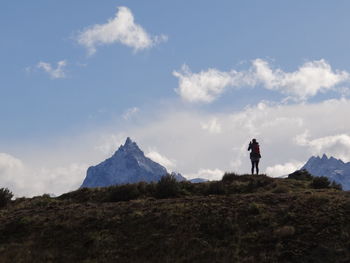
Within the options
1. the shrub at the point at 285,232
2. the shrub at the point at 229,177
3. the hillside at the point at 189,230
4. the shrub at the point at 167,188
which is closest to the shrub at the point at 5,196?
the hillside at the point at 189,230

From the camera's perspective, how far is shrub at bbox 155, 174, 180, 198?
30125mm

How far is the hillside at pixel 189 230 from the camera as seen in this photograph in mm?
19984

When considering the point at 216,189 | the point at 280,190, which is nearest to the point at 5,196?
the point at 216,189

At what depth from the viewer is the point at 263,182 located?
31141 millimetres

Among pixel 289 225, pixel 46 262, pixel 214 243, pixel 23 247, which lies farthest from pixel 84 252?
pixel 289 225

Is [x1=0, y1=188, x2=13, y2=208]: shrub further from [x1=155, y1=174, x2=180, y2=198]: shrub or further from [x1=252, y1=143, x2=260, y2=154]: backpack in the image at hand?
[x1=252, y1=143, x2=260, y2=154]: backpack

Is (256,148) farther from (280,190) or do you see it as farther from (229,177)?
(280,190)

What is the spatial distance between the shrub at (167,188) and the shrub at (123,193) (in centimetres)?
145

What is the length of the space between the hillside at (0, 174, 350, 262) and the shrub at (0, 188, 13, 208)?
3912 millimetres

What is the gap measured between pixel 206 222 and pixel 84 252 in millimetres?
5699

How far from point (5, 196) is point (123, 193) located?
27.8 ft

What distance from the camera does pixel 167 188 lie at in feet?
99.7

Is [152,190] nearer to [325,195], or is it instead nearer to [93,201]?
[93,201]

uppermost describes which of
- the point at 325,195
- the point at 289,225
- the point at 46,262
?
the point at 325,195
